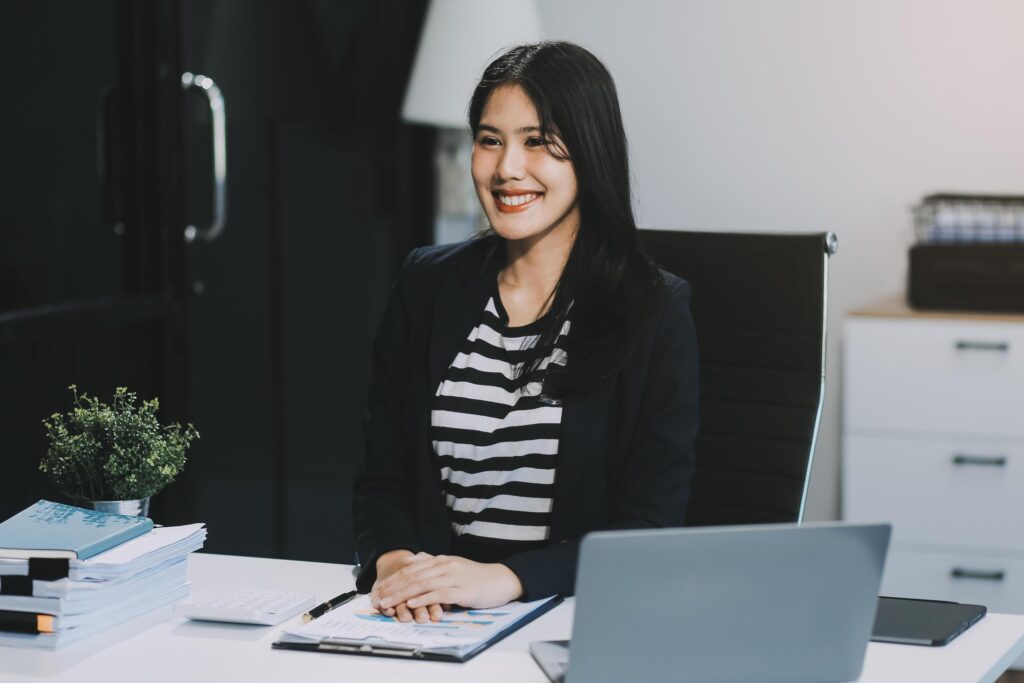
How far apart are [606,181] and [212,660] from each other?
0.81 metres

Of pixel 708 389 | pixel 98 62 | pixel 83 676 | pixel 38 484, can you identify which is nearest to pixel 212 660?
pixel 83 676

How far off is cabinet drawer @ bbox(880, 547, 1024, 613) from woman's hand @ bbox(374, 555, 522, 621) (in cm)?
188

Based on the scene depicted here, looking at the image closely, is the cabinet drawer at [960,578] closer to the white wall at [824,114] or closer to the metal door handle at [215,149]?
the white wall at [824,114]

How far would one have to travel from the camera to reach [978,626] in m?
1.59

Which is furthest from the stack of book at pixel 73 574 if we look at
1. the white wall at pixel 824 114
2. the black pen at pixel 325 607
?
the white wall at pixel 824 114

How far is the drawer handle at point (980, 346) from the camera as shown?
320 cm

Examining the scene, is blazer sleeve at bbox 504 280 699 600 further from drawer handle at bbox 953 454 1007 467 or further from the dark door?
drawer handle at bbox 953 454 1007 467

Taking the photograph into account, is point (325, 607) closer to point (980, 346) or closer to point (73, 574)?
point (73, 574)

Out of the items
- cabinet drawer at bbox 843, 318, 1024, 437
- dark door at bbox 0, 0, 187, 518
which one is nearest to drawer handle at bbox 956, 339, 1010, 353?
cabinet drawer at bbox 843, 318, 1024, 437

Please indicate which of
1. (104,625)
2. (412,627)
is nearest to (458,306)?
(412,627)

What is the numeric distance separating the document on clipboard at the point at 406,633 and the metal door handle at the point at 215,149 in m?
1.89

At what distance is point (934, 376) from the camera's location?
10.7 feet

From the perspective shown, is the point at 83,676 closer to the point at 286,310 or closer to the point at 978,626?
the point at 978,626

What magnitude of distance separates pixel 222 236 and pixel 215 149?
303 mm
